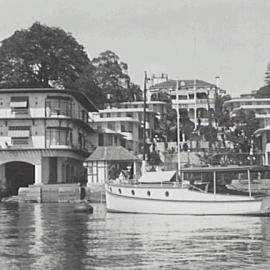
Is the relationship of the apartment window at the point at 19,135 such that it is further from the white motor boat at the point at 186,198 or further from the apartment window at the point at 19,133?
the white motor boat at the point at 186,198

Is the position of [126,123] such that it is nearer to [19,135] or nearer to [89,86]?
[89,86]

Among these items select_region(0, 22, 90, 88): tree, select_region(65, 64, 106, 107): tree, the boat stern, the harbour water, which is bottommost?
the harbour water

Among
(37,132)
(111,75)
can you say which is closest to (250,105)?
(111,75)

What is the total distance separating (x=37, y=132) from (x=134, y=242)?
46428 mm

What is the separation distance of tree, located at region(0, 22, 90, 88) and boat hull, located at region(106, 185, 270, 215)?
54610 millimetres

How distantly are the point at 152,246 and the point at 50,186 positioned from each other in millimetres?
42175

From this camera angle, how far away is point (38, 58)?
105250mm

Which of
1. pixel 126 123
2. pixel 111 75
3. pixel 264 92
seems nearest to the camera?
pixel 126 123

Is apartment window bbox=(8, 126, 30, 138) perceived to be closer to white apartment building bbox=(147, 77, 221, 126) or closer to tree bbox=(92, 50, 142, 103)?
tree bbox=(92, 50, 142, 103)

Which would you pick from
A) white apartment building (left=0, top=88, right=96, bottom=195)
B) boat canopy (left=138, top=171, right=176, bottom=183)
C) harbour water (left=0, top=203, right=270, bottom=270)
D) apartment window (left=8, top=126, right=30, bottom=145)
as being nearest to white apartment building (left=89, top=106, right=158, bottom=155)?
white apartment building (left=0, top=88, right=96, bottom=195)

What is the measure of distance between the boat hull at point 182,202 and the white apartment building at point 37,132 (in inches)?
1030

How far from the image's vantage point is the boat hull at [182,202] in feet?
160

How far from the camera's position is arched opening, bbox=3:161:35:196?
80.6 meters

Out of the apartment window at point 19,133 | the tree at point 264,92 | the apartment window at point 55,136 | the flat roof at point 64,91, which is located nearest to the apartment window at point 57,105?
the flat roof at point 64,91
